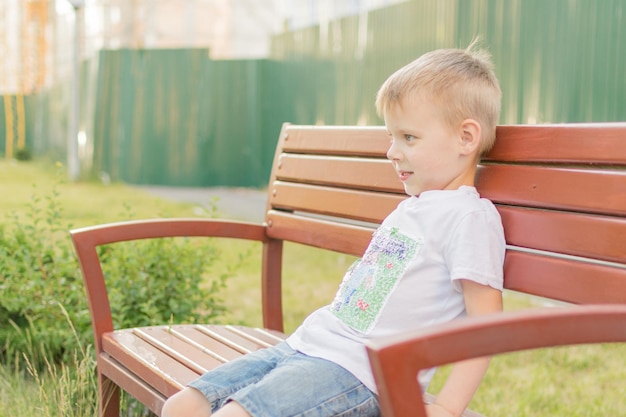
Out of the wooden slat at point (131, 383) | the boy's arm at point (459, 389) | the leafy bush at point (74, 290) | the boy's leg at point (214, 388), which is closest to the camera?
the boy's arm at point (459, 389)

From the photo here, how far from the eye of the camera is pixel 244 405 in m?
1.67

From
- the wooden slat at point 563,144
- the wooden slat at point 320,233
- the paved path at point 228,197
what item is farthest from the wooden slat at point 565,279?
the paved path at point 228,197

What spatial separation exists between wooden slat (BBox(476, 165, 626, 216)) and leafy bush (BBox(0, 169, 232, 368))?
62.4 inches

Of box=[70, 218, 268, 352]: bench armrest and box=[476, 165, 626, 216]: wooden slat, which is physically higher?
box=[476, 165, 626, 216]: wooden slat

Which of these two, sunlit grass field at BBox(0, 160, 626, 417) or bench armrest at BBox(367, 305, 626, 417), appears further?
sunlit grass field at BBox(0, 160, 626, 417)

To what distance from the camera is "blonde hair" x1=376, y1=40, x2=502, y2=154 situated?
6.00 feet

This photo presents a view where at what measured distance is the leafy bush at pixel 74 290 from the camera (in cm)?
323

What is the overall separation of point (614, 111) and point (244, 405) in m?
3.20

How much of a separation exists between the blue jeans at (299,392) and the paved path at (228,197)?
587 centimetres

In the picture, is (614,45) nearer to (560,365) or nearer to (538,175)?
(560,365)

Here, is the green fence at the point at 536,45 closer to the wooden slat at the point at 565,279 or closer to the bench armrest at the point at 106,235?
the bench armrest at the point at 106,235

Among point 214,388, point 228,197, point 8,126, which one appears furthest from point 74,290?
point 8,126

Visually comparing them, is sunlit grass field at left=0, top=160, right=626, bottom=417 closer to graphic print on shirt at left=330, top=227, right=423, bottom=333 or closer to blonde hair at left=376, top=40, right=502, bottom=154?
graphic print on shirt at left=330, top=227, right=423, bottom=333

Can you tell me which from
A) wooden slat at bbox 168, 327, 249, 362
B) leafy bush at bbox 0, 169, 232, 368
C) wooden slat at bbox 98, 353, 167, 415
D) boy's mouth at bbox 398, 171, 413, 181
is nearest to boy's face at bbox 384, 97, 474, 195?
boy's mouth at bbox 398, 171, 413, 181
